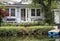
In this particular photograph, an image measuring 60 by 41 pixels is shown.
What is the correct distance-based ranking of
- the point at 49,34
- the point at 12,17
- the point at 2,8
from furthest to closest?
the point at 12,17 < the point at 2,8 < the point at 49,34

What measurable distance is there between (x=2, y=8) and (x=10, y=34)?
591 cm

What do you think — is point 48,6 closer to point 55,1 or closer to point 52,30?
point 55,1

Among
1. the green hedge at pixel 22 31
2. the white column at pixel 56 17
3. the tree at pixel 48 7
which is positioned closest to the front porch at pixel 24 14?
the white column at pixel 56 17

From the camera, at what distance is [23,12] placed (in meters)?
41.5

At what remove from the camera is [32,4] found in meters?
36.5

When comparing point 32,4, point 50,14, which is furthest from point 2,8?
point 50,14

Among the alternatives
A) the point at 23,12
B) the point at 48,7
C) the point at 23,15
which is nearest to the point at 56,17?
the point at 48,7

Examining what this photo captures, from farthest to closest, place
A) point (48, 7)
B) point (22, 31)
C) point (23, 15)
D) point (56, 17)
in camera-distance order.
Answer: point (23, 15), point (56, 17), point (48, 7), point (22, 31)

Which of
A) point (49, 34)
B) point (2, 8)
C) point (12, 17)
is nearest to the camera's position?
point (49, 34)

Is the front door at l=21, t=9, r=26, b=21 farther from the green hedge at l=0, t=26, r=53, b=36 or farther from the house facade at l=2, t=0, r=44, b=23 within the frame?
the green hedge at l=0, t=26, r=53, b=36

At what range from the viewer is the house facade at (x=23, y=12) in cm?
4034

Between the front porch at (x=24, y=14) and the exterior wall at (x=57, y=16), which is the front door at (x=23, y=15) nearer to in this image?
the front porch at (x=24, y=14)

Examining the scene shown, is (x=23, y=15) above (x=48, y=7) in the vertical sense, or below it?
below

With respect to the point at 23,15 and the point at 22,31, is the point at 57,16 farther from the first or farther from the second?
the point at 22,31
